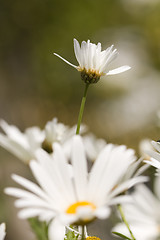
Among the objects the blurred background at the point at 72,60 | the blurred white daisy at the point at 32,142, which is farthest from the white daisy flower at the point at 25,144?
the blurred background at the point at 72,60

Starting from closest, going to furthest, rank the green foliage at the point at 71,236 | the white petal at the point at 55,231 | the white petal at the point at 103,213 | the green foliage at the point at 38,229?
the white petal at the point at 103,213 < the green foliage at the point at 71,236 < the green foliage at the point at 38,229 < the white petal at the point at 55,231

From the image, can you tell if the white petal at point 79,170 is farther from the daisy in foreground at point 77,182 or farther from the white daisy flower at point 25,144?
the white daisy flower at point 25,144

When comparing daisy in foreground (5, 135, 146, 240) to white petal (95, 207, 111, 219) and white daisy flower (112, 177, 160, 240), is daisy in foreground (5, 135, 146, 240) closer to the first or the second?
white petal (95, 207, 111, 219)

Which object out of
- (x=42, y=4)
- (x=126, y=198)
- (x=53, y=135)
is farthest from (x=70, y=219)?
(x=42, y=4)

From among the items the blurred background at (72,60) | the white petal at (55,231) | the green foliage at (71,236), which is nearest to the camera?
the green foliage at (71,236)

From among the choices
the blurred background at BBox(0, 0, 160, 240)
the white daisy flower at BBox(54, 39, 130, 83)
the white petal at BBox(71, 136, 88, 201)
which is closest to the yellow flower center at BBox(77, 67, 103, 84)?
the white daisy flower at BBox(54, 39, 130, 83)

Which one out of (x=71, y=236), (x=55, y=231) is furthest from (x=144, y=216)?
(x=71, y=236)
